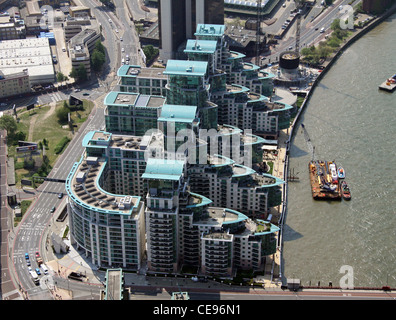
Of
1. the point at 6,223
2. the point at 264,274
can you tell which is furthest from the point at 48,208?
the point at 264,274

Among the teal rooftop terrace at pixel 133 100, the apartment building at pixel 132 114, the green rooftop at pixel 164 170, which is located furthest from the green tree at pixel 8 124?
the green rooftop at pixel 164 170

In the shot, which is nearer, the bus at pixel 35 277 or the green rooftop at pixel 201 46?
the bus at pixel 35 277

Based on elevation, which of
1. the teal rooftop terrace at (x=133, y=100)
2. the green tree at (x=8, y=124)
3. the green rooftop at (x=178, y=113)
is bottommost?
the green tree at (x=8, y=124)

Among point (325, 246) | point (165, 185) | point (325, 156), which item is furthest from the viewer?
point (325, 156)

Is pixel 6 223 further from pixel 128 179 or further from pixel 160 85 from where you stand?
pixel 160 85

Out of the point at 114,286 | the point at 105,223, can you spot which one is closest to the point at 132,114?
the point at 105,223

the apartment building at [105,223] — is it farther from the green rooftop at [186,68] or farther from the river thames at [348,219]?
the green rooftop at [186,68]

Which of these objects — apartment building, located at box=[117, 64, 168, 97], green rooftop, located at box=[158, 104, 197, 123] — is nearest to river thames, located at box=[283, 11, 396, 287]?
green rooftop, located at box=[158, 104, 197, 123]

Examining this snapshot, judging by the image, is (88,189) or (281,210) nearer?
(88,189)
